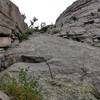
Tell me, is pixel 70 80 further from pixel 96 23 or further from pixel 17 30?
pixel 96 23

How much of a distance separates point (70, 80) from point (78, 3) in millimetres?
11098

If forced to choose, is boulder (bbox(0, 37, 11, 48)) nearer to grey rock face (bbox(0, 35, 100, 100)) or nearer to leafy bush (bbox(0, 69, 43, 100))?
grey rock face (bbox(0, 35, 100, 100))

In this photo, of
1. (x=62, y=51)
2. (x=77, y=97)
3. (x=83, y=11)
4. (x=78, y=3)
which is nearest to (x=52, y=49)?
(x=62, y=51)

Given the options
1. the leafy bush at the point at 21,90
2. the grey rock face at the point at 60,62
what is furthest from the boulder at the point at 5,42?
the leafy bush at the point at 21,90

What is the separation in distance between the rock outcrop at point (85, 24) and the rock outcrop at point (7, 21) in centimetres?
265

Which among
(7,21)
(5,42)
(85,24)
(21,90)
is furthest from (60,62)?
(85,24)

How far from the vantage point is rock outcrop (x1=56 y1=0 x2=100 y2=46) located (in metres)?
13.2

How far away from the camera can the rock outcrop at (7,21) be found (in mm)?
10641

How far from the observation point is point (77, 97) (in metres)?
7.66

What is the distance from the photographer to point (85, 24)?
1478cm

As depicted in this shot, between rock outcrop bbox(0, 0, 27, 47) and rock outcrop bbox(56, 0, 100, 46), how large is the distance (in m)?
2.65

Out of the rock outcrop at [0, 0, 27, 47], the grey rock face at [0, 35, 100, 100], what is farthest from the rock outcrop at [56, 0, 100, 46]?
the rock outcrop at [0, 0, 27, 47]

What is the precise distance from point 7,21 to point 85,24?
480 cm

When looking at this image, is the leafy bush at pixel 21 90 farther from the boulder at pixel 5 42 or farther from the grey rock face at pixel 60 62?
the boulder at pixel 5 42
